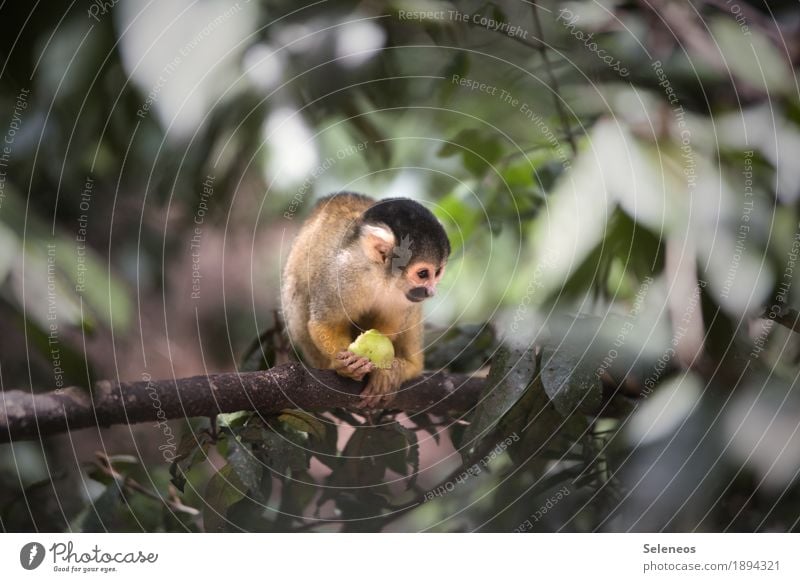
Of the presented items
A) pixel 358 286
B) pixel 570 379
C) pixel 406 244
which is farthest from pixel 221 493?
pixel 570 379

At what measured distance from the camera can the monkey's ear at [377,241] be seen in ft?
4.73

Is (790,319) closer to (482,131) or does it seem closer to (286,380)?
(482,131)

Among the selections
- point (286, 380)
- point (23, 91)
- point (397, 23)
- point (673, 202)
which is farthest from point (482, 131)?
point (23, 91)

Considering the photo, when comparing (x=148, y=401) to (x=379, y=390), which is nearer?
(x=148, y=401)

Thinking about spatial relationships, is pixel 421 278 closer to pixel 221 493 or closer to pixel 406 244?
pixel 406 244

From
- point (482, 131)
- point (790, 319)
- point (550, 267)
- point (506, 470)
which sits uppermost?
point (482, 131)

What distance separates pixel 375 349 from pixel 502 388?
268 millimetres

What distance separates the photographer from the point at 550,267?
150cm

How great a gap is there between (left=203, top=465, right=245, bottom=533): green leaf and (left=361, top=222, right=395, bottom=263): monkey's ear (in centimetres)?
50

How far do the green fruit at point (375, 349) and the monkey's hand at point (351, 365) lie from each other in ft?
0.05

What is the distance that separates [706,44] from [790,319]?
600 mm

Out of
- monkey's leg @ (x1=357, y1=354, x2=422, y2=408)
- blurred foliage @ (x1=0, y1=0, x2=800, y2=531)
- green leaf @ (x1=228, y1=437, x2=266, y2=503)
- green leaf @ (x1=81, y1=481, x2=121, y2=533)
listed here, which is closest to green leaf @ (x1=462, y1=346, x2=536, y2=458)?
blurred foliage @ (x1=0, y1=0, x2=800, y2=531)

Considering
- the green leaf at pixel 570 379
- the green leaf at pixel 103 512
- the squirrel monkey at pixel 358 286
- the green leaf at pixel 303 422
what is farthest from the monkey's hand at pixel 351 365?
the green leaf at pixel 103 512

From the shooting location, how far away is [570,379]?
1.40 m
